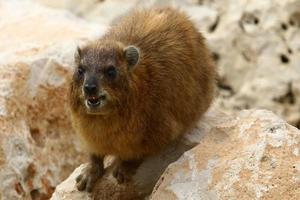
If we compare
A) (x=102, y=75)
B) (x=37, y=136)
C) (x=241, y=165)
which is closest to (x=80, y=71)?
(x=102, y=75)

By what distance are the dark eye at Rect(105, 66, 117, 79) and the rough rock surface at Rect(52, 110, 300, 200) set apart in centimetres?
78

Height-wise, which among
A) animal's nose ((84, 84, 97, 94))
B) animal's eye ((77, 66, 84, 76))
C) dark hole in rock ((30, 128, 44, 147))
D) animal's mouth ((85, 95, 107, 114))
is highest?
animal's eye ((77, 66, 84, 76))

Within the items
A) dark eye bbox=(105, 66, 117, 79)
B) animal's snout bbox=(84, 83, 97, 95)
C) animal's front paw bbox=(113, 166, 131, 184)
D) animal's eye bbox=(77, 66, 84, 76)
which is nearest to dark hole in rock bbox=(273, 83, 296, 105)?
animal's front paw bbox=(113, 166, 131, 184)

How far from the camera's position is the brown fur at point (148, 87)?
19.9 feet

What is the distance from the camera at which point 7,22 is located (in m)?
8.54

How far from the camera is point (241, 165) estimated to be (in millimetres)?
5520

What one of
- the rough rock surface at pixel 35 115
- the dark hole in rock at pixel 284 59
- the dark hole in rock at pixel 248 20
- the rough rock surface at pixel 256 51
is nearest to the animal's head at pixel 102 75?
the rough rock surface at pixel 35 115

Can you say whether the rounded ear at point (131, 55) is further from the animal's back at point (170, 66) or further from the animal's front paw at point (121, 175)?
the animal's front paw at point (121, 175)

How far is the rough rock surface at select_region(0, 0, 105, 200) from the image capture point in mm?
6898

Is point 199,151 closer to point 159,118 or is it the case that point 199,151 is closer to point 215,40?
point 159,118

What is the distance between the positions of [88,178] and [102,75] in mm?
934

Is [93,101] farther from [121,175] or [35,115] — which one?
[35,115]

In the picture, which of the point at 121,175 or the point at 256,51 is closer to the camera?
the point at 121,175

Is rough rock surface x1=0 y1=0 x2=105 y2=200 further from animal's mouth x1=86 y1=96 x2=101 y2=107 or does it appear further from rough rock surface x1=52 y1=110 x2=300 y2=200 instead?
rough rock surface x1=52 y1=110 x2=300 y2=200
